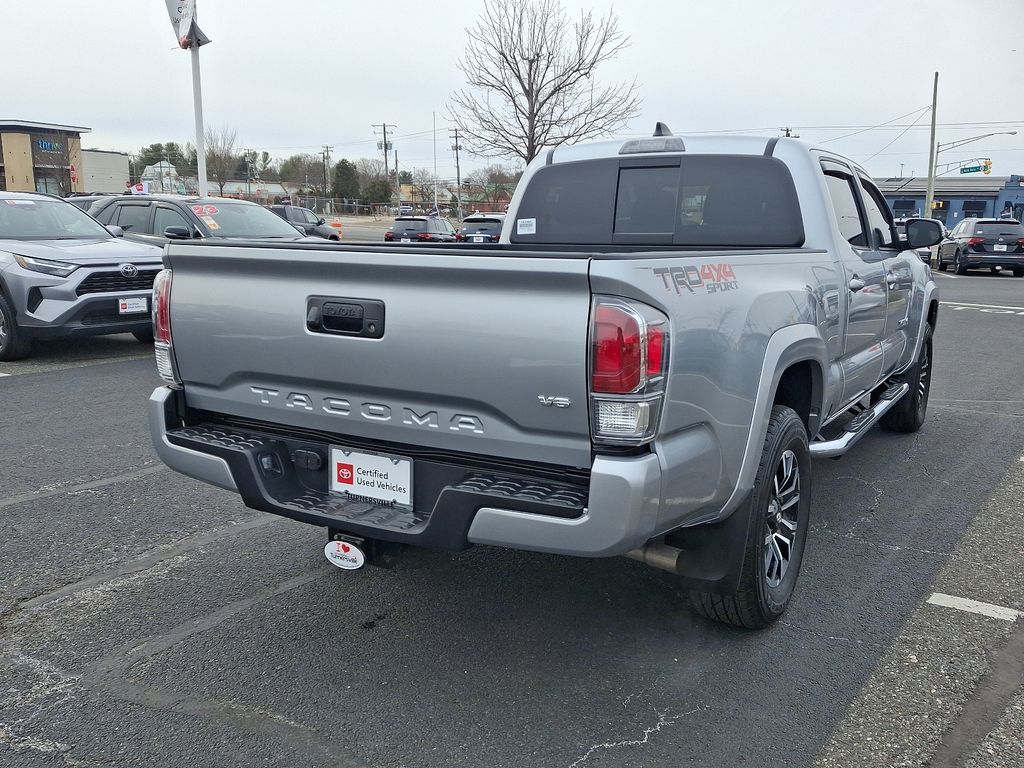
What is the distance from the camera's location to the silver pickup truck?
2.54m

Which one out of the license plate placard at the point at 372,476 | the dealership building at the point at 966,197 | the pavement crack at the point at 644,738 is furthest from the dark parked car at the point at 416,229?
the dealership building at the point at 966,197

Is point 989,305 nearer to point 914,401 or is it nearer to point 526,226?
point 914,401

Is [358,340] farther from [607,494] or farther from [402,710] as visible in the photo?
[402,710]

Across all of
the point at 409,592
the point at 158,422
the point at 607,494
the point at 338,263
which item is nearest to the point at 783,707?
the point at 607,494

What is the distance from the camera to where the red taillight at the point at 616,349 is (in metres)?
2.48

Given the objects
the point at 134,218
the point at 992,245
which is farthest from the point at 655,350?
the point at 992,245

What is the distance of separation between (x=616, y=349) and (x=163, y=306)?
74.3 inches

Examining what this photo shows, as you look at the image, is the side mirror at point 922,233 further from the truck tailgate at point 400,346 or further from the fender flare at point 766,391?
the truck tailgate at point 400,346

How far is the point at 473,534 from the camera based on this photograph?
271 centimetres

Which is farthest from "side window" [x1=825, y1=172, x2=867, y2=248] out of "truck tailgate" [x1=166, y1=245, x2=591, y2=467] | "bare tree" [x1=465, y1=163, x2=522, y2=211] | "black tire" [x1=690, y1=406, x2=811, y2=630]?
"bare tree" [x1=465, y1=163, x2=522, y2=211]

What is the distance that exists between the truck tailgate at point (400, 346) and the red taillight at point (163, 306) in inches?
1.5

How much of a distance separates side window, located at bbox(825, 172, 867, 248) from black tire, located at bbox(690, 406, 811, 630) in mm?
1528

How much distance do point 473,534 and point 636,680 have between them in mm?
926

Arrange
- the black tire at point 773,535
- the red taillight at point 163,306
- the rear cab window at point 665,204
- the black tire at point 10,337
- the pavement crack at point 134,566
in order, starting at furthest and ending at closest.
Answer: the black tire at point 10,337 → the rear cab window at point 665,204 → the pavement crack at point 134,566 → the red taillight at point 163,306 → the black tire at point 773,535
